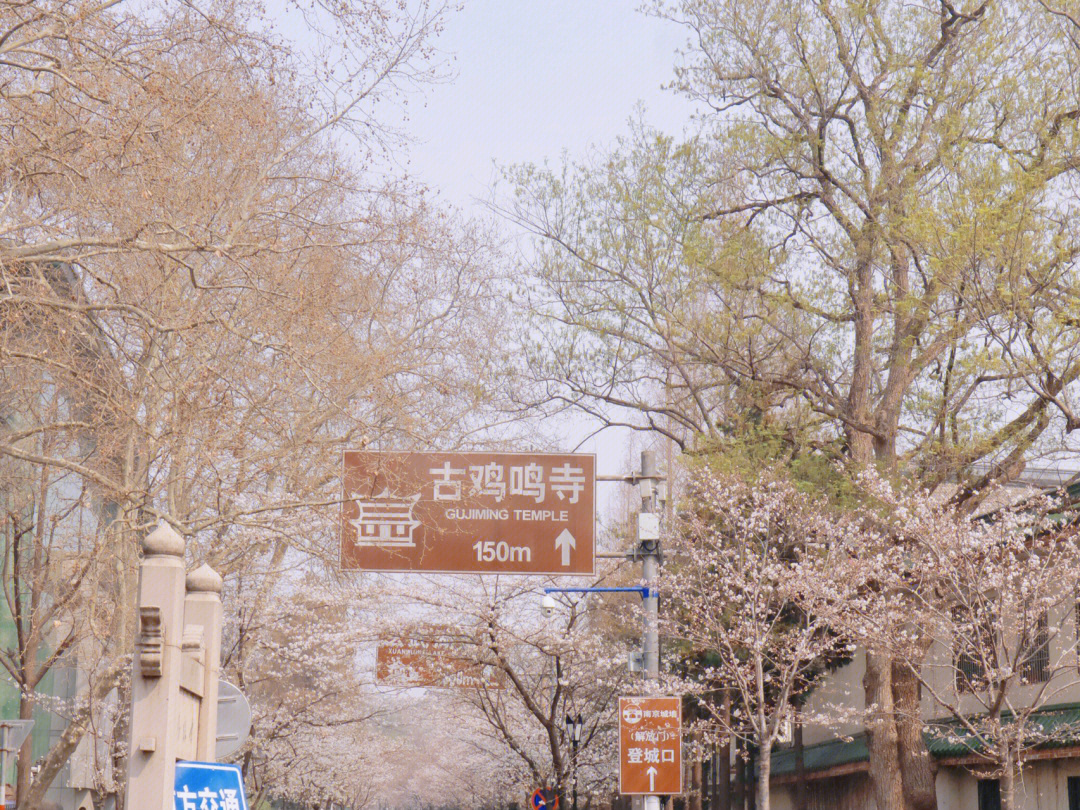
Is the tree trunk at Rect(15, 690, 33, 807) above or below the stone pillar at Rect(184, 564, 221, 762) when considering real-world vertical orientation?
below

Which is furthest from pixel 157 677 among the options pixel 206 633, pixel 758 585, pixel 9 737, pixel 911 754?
pixel 911 754

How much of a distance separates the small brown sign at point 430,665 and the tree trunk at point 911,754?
9.05m

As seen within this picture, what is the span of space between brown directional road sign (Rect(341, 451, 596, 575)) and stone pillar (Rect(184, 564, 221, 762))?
353 inches

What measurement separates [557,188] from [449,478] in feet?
26.7

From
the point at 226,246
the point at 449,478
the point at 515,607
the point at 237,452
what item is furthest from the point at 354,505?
the point at 515,607

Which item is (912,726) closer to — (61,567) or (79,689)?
(61,567)

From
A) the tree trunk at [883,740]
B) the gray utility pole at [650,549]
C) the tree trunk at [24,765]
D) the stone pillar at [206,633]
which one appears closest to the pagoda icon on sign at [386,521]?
the gray utility pole at [650,549]

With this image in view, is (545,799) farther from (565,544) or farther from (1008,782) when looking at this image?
(1008,782)

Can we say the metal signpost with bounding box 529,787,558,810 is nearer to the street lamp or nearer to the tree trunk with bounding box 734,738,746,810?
the street lamp

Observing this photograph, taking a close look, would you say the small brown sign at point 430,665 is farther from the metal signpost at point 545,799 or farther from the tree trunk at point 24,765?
the tree trunk at point 24,765

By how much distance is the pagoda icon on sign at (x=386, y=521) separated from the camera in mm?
16781

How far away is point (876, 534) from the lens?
20578 mm

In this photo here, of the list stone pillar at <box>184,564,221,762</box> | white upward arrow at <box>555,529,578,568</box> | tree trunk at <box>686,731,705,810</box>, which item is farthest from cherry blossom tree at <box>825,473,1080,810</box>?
stone pillar at <box>184,564,221,762</box>

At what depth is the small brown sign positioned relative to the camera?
86.6ft
